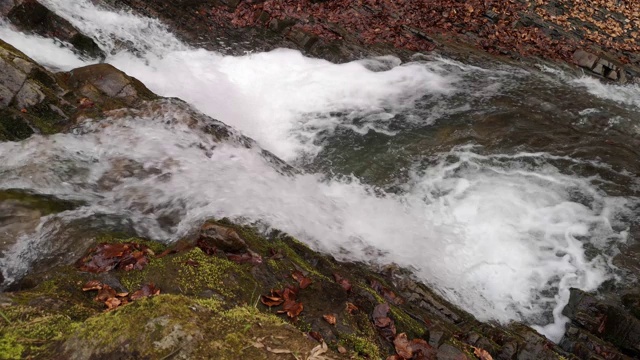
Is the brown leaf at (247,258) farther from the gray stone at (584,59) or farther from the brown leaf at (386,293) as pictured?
the gray stone at (584,59)

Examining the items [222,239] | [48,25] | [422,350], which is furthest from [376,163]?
[48,25]

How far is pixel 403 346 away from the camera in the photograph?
12.5 feet

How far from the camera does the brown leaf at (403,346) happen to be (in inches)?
147

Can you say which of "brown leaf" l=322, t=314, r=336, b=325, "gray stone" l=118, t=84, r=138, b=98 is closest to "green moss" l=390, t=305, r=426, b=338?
"brown leaf" l=322, t=314, r=336, b=325

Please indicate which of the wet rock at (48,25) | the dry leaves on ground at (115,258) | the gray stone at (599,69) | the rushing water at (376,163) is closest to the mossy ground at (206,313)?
the dry leaves on ground at (115,258)

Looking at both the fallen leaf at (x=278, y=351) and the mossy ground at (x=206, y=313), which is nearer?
the mossy ground at (x=206, y=313)

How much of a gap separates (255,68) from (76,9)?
4.82 metres

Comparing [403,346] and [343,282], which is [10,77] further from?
[403,346]

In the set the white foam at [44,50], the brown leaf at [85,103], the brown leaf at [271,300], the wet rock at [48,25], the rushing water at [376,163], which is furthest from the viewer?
the wet rock at [48,25]

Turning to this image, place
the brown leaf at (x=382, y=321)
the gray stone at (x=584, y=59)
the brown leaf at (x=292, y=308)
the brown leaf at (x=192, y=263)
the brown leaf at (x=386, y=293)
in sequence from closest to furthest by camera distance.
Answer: the brown leaf at (x=292, y=308) → the brown leaf at (x=192, y=263) → the brown leaf at (x=382, y=321) → the brown leaf at (x=386, y=293) → the gray stone at (x=584, y=59)

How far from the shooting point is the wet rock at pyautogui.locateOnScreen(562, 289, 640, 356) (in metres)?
5.64

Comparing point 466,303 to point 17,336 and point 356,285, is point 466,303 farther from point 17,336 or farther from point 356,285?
point 17,336

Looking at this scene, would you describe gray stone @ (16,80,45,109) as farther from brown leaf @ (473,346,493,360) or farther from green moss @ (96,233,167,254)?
brown leaf @ (473,346,493,360)

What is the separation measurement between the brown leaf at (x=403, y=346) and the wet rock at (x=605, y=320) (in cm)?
358
